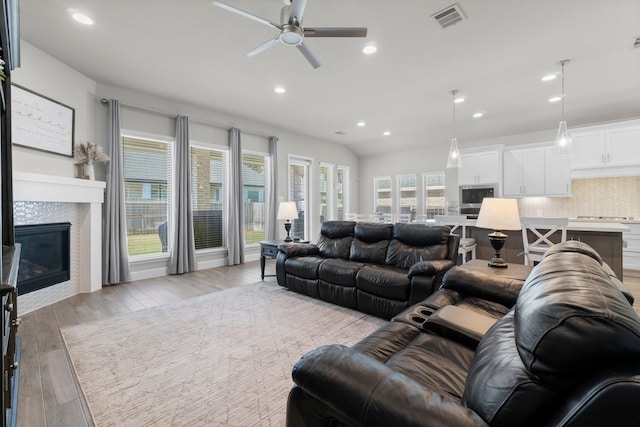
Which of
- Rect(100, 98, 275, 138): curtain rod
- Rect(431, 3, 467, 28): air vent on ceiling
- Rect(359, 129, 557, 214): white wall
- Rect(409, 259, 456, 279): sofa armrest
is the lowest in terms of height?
Rect(409, 259, 456, 279): sofa armrest

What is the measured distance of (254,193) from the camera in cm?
627

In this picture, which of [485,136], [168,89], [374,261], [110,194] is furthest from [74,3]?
[485,136]

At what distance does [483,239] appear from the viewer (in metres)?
4.69

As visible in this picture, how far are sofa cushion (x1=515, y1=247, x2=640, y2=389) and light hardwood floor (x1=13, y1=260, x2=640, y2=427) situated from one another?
2.20 m

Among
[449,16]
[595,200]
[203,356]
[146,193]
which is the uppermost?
[449,16]

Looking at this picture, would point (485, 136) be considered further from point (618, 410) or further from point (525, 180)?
point (618, 410)

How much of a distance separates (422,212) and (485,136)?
233 centimetres

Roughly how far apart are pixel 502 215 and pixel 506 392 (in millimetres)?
2266

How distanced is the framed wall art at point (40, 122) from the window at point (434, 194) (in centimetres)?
724

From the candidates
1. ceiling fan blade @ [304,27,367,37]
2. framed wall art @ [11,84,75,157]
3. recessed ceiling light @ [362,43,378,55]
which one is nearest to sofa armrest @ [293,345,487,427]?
ceiling fan blade @ [304,27,367,37]

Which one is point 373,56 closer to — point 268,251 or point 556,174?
point 268,251

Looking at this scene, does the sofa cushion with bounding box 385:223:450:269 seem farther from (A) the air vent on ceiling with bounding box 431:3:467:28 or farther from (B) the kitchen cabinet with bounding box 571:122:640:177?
(B) the kitchen cabinet with bounding box 571:122:640:177

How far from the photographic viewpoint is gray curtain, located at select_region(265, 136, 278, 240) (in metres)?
6.36

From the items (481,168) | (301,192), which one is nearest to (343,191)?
(301,192)
